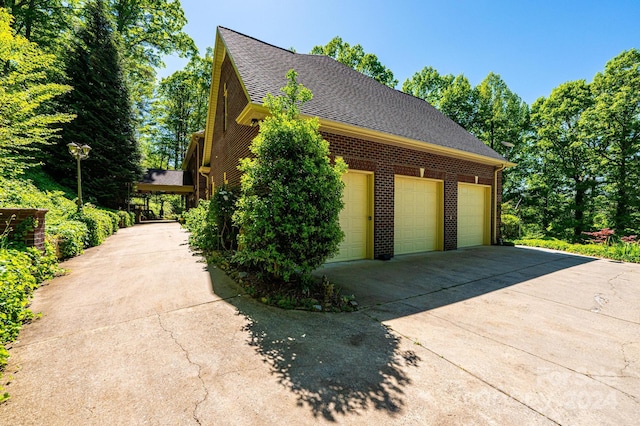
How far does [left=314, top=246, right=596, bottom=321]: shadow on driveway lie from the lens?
4191 millimetres

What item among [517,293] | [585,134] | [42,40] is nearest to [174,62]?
[42,40]

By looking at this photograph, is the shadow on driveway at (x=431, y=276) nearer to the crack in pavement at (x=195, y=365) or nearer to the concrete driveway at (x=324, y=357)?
the concrete driveway at (x=324, y=357)

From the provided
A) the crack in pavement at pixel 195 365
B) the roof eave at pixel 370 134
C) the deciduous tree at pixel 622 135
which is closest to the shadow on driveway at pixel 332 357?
the crack in pavement at pixel 195 365

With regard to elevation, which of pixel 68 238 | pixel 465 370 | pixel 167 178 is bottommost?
pixel 465 370

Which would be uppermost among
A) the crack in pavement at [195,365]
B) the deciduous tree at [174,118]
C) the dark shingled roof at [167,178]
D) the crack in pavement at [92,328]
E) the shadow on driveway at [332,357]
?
the deciduous tree at [174,118]

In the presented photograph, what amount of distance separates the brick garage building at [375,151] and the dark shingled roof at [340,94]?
50mm

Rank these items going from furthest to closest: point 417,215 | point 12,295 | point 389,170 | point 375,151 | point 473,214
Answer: point 473,214 < point 417,215 < point 389,170 < point 375,151 < point 12,295

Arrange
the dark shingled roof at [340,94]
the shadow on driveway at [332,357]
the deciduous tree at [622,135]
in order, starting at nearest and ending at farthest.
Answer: the shadow on driveway at [332,357]
the dark shingled roof at [340,94]
the deciduous tree at [622,135]

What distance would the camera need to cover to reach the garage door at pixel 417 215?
26.0 ft

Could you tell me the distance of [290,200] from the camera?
3.87m

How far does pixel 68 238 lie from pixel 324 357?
7.08m

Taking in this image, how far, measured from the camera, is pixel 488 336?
3102 mm

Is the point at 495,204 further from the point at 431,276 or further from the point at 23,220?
the point at 23,220

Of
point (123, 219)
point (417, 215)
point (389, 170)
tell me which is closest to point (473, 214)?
point (417, 215)
